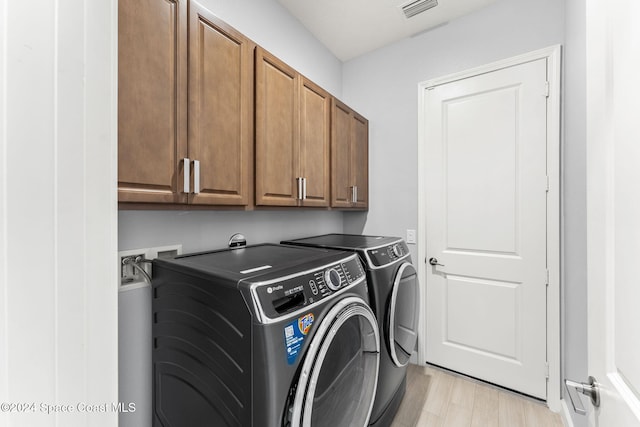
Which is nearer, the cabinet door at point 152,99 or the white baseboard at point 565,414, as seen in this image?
the cabinet door at point 152,99

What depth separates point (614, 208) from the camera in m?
0.55

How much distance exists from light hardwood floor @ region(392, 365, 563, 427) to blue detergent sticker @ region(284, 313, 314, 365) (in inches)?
51.4

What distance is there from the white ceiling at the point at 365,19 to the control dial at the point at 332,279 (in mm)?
2015

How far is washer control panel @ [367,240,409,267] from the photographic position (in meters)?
1.54

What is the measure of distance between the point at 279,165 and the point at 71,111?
37.5 inches

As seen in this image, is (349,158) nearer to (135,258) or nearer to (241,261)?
(241,261)

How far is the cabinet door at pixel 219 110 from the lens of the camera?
1124 mm

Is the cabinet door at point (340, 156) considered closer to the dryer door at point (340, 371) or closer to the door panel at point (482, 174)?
the door panel at point (482, 174)

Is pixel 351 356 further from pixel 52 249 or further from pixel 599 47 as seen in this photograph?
pixel 599 47

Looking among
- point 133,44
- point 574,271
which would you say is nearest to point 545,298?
point 574,271

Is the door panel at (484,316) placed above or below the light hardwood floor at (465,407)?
above

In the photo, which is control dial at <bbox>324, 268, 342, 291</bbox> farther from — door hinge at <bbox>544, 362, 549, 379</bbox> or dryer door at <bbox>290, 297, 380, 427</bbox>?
door hinge at <bbox>544, 362, 549, 379</bbox>

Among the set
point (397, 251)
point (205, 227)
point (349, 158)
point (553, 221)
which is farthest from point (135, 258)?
point (553, 221)

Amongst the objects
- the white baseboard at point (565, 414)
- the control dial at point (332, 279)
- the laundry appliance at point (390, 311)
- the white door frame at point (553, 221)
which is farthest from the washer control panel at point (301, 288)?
the white baseboard at point (565, 414)
